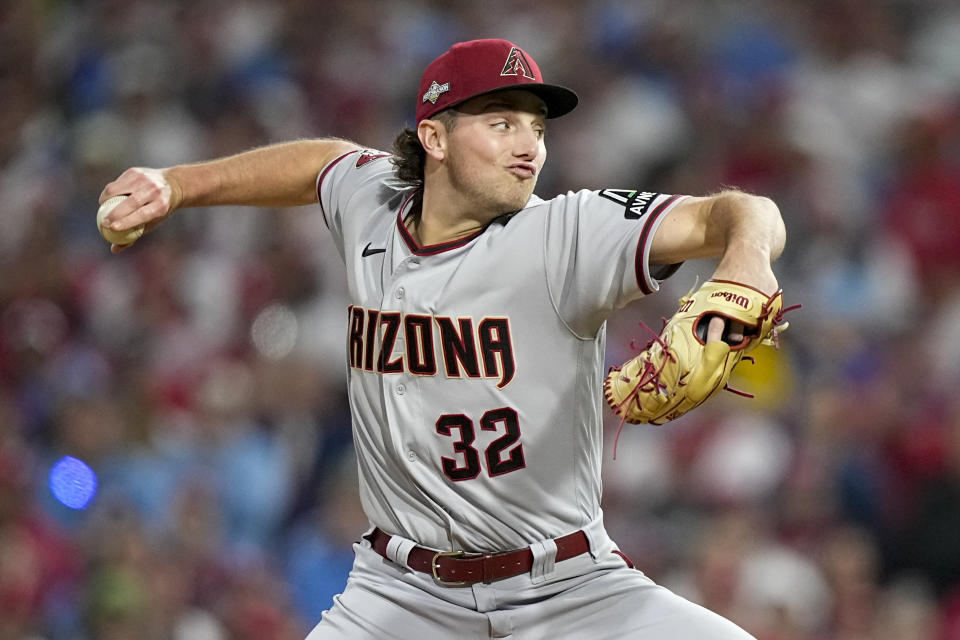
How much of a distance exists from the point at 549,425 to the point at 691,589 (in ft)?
8.36

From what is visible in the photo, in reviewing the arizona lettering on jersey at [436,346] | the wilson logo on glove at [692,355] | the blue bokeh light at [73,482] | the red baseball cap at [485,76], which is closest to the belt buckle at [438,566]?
the arizona lettering on jersey at [436,346]

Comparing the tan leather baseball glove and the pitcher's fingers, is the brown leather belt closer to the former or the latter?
the tan leather baseball glove

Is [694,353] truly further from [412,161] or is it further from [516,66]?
[412,161]

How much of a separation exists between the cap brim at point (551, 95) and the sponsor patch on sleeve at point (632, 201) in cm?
28

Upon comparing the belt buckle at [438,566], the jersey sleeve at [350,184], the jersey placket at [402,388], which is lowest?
the belt buckle at [438,566]

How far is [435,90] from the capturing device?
9.64ft

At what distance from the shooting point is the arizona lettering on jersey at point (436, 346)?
8.94 feet

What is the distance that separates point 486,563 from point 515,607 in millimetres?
116

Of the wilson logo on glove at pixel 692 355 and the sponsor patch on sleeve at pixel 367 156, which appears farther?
the sponsor patch on sleeve at pixel 367 156

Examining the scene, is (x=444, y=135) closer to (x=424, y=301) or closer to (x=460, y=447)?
(x=424, y=301)

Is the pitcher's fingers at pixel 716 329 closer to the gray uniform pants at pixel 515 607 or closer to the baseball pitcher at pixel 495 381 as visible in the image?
the baseball pitcher at pixel 495 381

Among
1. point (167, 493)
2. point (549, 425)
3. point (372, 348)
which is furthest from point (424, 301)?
point (167, 493)

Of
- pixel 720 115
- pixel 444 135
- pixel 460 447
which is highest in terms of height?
pixel 720 115

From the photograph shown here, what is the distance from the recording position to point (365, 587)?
2.85 metres
